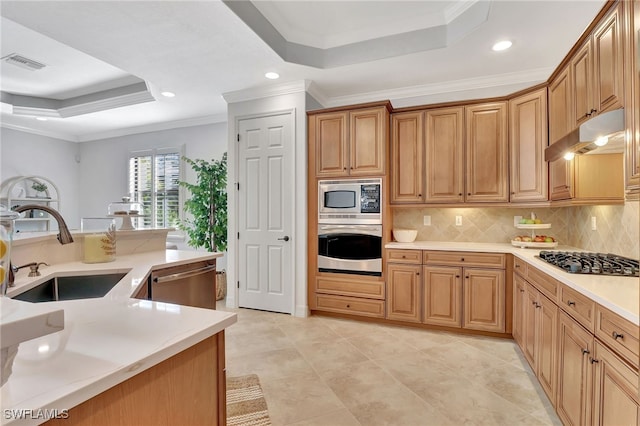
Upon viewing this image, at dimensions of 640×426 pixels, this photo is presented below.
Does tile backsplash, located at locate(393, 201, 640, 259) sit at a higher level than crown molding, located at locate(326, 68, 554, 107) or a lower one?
lower

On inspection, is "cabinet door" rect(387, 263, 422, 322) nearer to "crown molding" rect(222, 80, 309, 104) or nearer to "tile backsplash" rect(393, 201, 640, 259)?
"tile backsplash" rect(393, 201, 640, 259)

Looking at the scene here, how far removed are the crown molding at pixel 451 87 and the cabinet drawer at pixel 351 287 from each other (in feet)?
7.38

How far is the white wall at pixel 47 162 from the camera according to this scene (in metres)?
5.71

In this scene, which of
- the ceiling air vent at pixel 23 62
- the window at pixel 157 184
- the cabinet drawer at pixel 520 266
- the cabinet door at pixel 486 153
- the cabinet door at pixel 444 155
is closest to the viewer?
the cabinet drawer at pixel 520 266

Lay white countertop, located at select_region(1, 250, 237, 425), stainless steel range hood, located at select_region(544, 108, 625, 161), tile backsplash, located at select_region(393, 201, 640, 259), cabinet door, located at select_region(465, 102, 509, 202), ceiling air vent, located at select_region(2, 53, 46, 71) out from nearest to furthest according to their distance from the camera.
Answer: white countertop, located at select_region(1, 250, 237, 425) < stainless steel range hood, located at select_region(544, 108, 625, 161) < tile backsplash, located at select_region(393, 201, 640, 259) < cabinet door, located at select_region(465, 102, 509, 202) < ceiling air vent, located at select_region(2, 53, 46, 71)

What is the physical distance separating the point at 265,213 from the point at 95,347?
10.3 ft

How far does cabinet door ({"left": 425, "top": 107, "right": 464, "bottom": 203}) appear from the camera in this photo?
3.46 m

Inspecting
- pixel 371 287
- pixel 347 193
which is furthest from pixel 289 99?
pixel 371 287

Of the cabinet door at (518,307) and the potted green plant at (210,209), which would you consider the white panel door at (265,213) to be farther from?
the cabinet door at (518,307)

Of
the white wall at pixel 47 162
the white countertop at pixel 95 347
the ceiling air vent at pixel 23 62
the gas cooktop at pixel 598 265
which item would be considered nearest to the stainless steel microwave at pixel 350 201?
the gas cooktop at pixel 598 265

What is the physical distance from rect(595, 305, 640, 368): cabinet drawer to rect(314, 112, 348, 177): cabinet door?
8.57 ft

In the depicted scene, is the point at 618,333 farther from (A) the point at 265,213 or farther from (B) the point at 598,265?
(A) the point at 265,213

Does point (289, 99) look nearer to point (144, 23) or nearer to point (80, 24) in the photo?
point (144, 23)

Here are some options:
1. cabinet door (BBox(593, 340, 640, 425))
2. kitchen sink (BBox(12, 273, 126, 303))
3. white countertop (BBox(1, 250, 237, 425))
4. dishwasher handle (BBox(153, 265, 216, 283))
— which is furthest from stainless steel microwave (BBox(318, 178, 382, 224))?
white countertop (BBox(1, 250, 237, 425))
